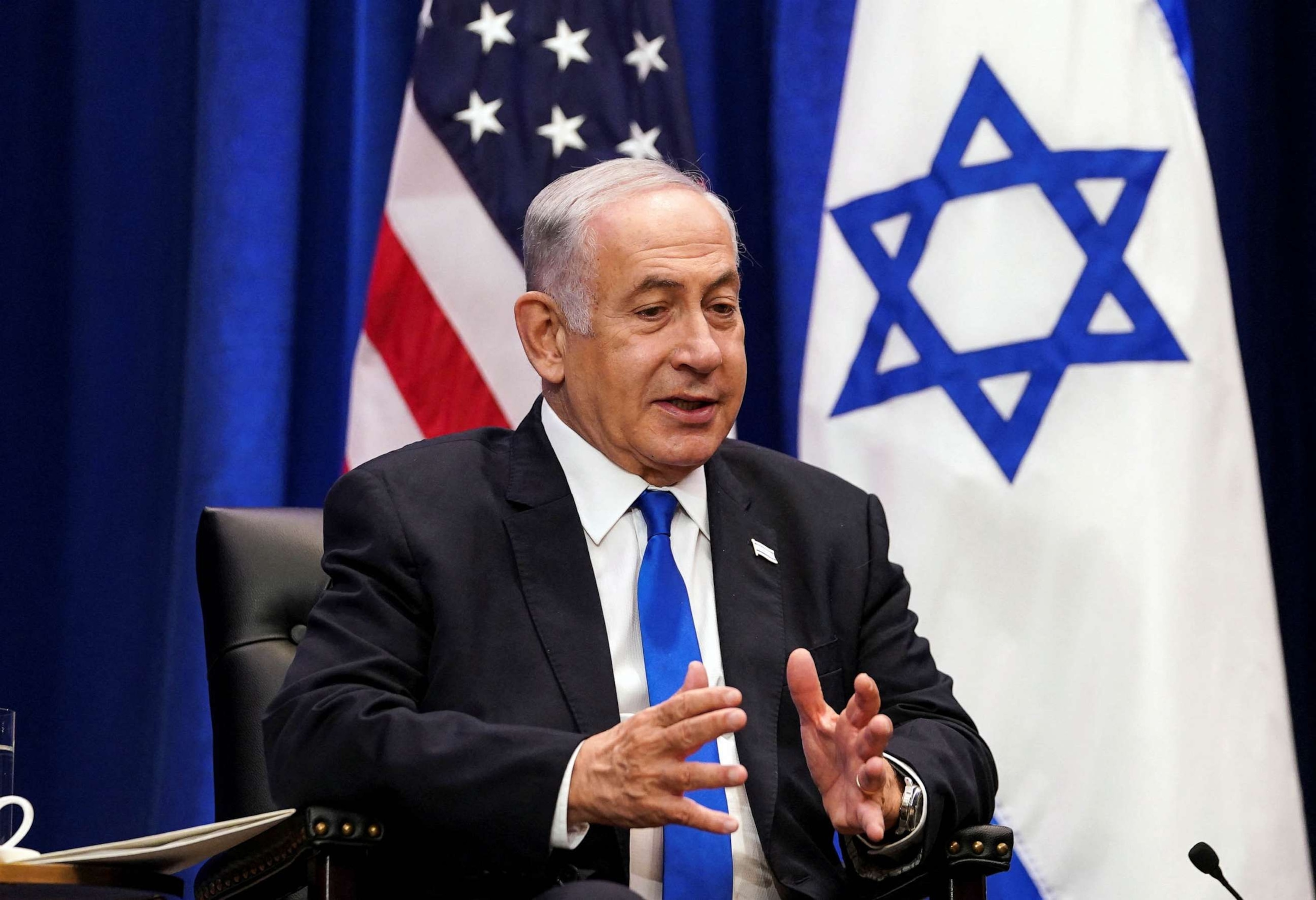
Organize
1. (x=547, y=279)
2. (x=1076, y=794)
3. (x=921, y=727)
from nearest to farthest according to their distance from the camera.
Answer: (x=921, y=727), (x=547, y=279), (x=1076, y=794)

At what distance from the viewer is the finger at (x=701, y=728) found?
4.99 ft

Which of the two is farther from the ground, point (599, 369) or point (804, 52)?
point (804, 52)

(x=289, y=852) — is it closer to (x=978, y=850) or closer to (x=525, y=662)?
(x=525, y=662)

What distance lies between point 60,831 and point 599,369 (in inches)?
80.1

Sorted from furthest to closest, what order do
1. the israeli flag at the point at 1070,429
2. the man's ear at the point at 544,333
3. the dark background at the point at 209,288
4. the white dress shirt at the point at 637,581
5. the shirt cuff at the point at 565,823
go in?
the dark background at the point at 209,288, the israeli flag at the point at 1070,429, the man's ear at the point at 544,333, the white dress shirt at the point at 637,581, the shirt cuff at the point at 565,823

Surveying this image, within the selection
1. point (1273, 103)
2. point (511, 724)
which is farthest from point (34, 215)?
point (1273, 103)

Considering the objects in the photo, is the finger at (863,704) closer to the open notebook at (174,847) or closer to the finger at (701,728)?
the finger at (701,728)

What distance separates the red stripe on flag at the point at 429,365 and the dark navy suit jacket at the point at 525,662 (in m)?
0.82

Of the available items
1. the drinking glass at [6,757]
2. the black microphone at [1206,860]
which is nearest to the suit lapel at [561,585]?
the black microphone at [1206,860]

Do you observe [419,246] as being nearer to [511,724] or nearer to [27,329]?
[27,329]

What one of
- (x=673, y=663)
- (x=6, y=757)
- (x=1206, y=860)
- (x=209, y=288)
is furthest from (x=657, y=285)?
(x=209, y=288)

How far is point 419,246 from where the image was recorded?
3.00 meters

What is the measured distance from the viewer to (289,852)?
5.33ft

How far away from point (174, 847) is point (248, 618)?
59cm
